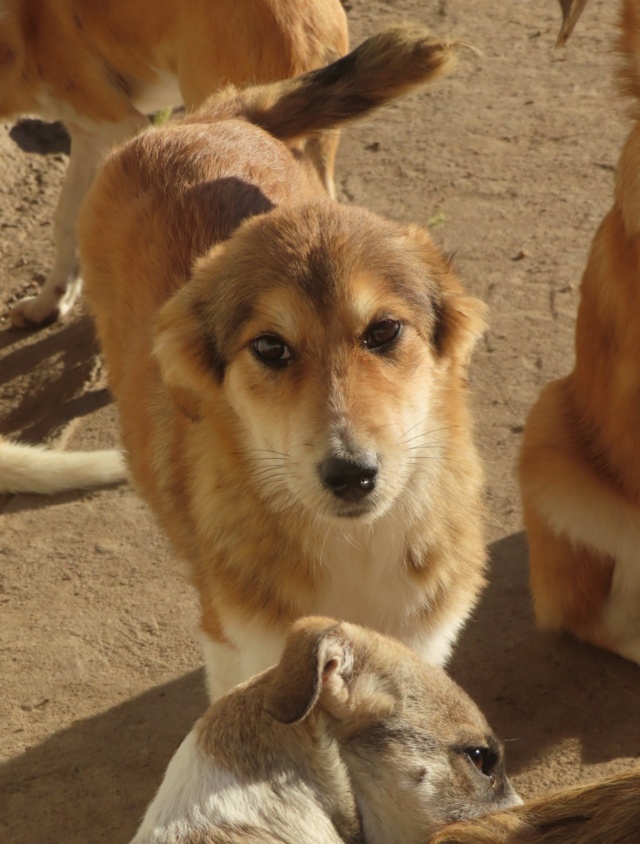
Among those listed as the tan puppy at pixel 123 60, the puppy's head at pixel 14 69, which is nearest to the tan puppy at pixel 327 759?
the tan puppy at pixel 123 60

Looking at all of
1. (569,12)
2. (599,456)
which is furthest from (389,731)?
(569,12)

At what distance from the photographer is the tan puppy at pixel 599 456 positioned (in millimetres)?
3869

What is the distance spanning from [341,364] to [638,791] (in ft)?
4.76

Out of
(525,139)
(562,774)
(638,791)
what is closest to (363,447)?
(638,791)

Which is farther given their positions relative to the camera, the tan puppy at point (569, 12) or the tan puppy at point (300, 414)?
the tan puppy at point (569, 12)

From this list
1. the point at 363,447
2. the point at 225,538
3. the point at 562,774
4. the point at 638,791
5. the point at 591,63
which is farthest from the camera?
the point at 591,63

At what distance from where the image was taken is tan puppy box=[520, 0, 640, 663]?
12.7 ft

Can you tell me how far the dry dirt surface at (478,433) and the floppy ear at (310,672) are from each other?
61.6 inches

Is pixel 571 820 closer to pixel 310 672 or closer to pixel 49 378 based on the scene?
pixel 310 672

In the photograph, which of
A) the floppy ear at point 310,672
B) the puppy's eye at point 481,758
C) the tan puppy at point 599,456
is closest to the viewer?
the floppy ear at point 310,672

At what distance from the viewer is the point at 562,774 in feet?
13.3

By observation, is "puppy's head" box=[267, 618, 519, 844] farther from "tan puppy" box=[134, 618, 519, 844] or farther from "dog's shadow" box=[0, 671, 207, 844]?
"dog's shadow" box=[0, 671, 207, 844]

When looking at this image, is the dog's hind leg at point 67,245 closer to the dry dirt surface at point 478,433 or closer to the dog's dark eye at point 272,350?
the dry dirt surface at point 478,433

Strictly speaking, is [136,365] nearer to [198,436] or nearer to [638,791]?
[198,436]
